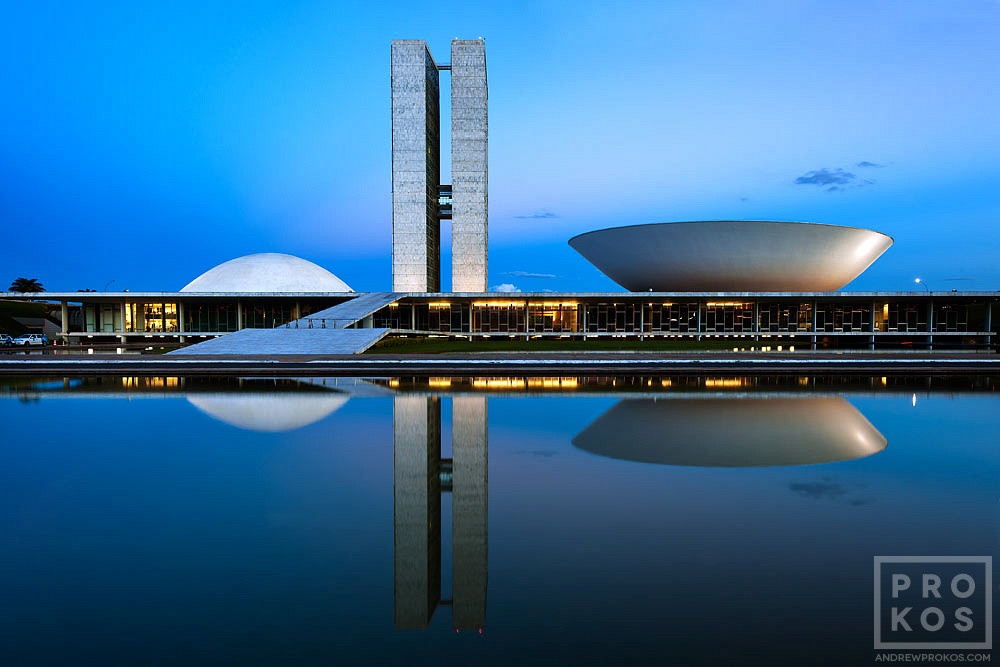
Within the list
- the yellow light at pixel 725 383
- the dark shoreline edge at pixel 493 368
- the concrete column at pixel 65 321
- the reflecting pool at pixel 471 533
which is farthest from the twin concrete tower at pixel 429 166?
the reflecting pool at pixel 471 533

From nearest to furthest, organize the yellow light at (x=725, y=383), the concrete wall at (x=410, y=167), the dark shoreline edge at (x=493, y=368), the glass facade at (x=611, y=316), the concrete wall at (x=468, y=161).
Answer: the yellow light at (x=725, y=383), the dark shoreline edge at (x=493, y=368), the glass facade at (x=611, y=316), the concrete wall at (x=410, y=167), the concrete wall at (x=468, y=161)

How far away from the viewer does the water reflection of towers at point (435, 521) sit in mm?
3432

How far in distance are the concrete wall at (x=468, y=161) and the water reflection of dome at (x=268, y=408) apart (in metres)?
35.9

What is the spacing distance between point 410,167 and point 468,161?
447 centimetres

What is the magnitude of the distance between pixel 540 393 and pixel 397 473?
669 cm

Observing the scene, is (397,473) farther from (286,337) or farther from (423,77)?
(423,77)

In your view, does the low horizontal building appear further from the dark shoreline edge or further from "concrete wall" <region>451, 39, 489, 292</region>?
the dark shoreline edge

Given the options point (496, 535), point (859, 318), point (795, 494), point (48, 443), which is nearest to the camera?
point (496, 535)

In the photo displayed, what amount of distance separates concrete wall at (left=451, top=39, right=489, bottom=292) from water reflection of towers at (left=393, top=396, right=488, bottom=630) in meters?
39.4

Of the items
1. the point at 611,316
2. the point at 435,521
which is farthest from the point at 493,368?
the point at 611,316

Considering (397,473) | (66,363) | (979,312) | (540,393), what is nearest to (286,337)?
(66,363)

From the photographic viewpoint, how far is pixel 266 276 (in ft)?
163

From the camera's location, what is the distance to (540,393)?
12461 mm

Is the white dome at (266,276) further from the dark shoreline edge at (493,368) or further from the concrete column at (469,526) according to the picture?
the concrete column at (469,526)
